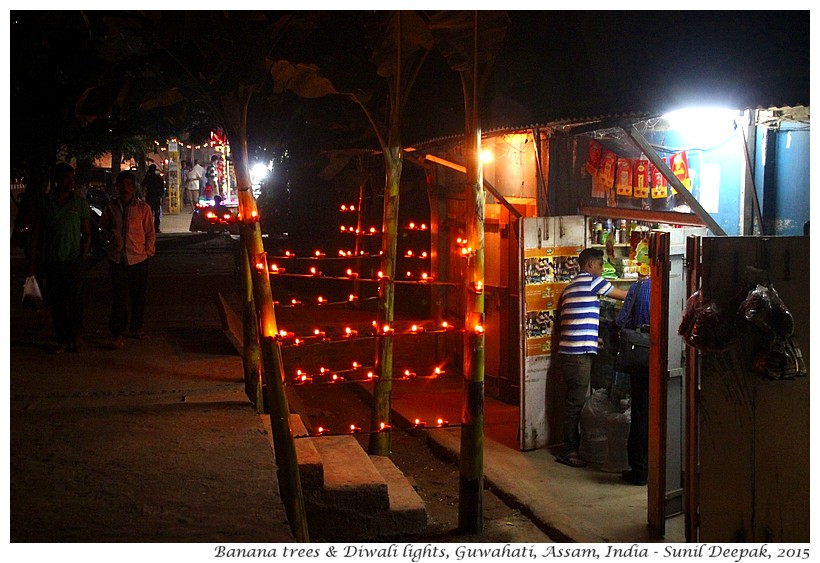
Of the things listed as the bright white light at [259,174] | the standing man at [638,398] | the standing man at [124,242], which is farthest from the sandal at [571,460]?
the bright white light at [259,174]

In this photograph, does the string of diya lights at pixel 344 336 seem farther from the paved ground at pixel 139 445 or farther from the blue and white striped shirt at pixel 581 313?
the blue and white striped shirt at pixel 581 313

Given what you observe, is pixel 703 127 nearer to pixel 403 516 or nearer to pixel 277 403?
→ pixel 403 516

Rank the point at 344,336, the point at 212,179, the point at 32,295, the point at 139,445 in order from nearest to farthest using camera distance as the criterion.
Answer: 1. the point at 139,445
2. the point at 344,336
3. the point at 32,295
4. the point at 212,179

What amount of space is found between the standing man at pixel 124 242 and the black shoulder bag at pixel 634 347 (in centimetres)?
466

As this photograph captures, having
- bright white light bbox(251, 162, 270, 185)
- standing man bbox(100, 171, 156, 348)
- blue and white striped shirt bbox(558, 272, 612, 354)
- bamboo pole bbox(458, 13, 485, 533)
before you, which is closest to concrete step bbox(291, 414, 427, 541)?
bamboo pole bbox(458, 13, 485, 533)

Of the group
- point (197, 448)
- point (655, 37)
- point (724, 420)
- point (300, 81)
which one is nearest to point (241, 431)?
point (197, 448)

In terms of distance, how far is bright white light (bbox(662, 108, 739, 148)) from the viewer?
7613 mm

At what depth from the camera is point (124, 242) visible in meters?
8.74

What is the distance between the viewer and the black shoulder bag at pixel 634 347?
6.90 metres

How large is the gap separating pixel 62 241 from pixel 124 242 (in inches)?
27.6

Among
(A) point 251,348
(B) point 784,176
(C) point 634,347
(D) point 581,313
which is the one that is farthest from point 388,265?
(B) point 784,176

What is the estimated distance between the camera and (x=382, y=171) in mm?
13930

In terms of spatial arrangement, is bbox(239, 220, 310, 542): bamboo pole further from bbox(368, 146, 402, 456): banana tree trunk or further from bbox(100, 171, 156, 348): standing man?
bbox(100, 171, 156, 348): standing man

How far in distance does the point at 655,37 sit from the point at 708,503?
11.1 ft
